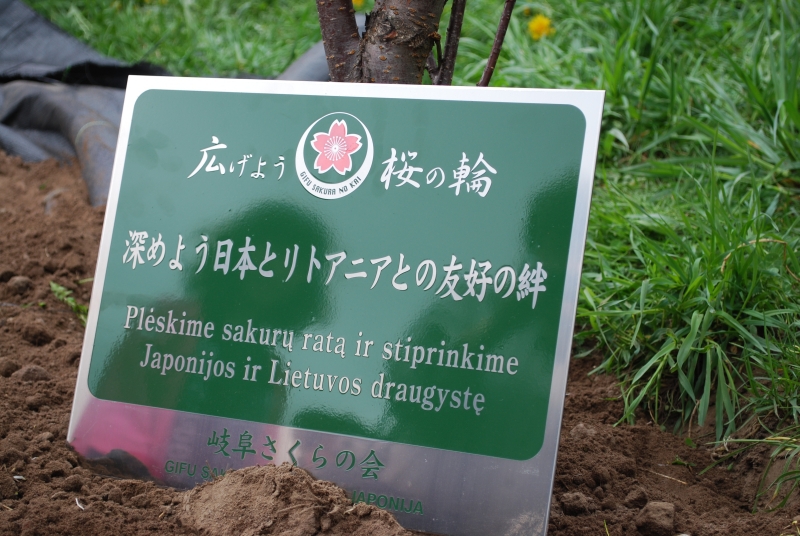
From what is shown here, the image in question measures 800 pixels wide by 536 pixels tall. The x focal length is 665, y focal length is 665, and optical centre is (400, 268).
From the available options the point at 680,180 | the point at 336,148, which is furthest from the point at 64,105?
the point at 680,180

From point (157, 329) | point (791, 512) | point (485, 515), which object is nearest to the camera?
point (485, 515)

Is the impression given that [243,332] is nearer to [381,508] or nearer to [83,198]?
[381,508]

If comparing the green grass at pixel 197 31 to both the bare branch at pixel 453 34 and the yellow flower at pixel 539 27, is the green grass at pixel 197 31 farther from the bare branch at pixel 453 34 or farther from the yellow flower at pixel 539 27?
the bare branch at pixel 453 34

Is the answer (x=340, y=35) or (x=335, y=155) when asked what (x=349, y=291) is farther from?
(x=340, y=35)

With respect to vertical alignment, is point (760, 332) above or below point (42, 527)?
above

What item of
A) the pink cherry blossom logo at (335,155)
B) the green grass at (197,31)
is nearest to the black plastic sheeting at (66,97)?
the green grass at (197,31)

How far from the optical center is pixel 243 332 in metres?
1.65

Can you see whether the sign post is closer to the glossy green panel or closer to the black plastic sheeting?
the glossy green panel

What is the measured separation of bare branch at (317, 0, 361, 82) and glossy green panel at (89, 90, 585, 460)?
0.91 ft

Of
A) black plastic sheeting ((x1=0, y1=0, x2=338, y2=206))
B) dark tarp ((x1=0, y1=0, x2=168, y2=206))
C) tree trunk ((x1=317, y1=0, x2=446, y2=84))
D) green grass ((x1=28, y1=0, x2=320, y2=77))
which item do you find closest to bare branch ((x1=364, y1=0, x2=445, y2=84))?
tree trunk ((x1=317, y1=0, x2=446, y2=84))

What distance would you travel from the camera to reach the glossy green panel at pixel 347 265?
1.49 metres

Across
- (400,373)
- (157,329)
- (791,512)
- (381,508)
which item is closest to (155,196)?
(157,329)

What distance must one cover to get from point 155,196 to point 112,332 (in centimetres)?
38

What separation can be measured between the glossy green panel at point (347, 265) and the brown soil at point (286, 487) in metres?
0.19
